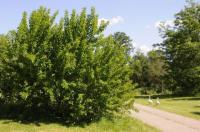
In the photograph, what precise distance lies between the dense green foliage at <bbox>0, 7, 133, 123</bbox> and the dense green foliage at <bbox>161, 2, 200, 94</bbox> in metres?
37.9

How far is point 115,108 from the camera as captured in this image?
1808cm

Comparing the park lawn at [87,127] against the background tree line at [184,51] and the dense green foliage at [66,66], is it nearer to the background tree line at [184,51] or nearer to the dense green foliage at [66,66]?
the dense green foliage at [66,66]

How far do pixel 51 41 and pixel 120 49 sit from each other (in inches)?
120

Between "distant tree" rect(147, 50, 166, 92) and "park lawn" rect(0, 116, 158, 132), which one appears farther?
"distant tree" rect(147, 50, 166, 92)

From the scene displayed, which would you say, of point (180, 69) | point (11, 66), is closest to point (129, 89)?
point (11, 66)

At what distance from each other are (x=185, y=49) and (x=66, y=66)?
40977mm

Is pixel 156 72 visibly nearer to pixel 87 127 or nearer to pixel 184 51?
pixel 184 51

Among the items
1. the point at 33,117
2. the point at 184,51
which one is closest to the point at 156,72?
the point at 184,51

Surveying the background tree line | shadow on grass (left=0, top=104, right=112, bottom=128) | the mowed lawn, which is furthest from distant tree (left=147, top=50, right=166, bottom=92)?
shadow on grass (left=0, top=104, right=112, bottom=128)

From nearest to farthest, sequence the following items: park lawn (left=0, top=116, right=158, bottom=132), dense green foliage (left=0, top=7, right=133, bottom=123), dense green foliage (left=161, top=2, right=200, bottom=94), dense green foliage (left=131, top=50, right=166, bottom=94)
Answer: park lawn (left=0, top=116, right=158, bottom=132), dense green foliage (left=0, top=7, right=133, bottom=123), dense green foliage (left=161, top=2, right=200, bottom=94), dense green foliage (left=131, top=50, right=166, bottom=94)

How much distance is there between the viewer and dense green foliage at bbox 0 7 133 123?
672 inches

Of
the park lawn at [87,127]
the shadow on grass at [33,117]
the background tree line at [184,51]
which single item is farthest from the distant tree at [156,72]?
the shadow on grass at [33,117]

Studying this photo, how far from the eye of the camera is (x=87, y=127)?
56.5 feet

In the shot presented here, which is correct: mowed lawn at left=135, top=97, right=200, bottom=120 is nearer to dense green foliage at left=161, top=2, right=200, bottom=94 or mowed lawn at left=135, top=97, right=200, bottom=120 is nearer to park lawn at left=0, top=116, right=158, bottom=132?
park lawn at left=0, top=116, right=158, bottom=132
